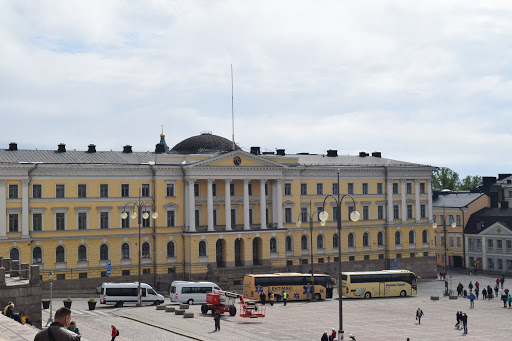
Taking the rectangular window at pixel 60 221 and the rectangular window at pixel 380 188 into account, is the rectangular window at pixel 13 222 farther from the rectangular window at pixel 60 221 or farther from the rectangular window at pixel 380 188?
the rectangular window at pixel 380 188

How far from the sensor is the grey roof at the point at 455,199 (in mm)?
112344

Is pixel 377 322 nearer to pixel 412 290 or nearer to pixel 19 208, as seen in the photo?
pixel 412 290

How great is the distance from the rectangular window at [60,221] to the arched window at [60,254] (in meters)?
1.95

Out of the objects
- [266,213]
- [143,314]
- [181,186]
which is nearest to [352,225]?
[266,213]

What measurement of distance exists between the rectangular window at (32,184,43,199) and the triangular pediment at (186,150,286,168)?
16.8 meters

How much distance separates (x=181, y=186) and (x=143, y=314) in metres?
27.1

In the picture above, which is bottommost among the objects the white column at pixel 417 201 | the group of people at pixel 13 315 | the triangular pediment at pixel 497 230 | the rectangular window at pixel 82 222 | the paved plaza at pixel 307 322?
the paved plaza at pixel 307 322


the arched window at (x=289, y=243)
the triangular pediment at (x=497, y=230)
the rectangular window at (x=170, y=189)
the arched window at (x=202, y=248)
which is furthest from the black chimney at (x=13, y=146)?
the triangular pediment at (x=497, y=230)

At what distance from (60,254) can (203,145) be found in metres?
22.9

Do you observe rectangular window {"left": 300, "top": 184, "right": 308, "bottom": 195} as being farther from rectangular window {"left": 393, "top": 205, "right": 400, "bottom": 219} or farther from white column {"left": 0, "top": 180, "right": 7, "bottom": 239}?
white column {"left": 0, "top": 180, "right": 7, "bottom": 239}

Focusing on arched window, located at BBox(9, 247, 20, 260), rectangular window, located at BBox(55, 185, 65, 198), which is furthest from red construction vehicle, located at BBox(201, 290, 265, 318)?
rectangular window, located at BBox(55, 185, 65, 198)

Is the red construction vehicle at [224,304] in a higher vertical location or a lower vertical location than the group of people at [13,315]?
lower

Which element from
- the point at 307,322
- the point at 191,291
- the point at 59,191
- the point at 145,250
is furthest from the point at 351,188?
the point at 307,322

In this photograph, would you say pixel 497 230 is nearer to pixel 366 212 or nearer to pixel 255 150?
pixel 366 212
